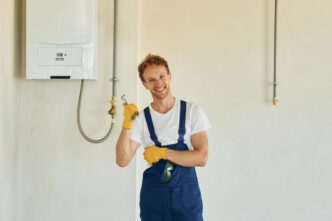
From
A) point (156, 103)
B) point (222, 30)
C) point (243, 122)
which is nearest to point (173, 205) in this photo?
point (156, 103)

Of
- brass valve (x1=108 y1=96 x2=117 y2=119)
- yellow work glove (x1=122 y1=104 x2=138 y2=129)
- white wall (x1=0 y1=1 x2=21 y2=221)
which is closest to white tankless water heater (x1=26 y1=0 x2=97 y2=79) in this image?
white wall (x1=0 y1=1 x2=21 y2=221)

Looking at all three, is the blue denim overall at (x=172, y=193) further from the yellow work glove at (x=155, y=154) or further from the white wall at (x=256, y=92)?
the white wall at (x=256, y=92)

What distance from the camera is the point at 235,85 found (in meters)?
2.38

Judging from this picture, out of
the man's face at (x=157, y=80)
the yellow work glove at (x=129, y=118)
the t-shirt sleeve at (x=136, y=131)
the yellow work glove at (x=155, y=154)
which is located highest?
the man's face at (x=157, y=80)

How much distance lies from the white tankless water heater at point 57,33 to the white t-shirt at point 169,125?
586mm

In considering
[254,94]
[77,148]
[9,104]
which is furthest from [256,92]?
[9,104]

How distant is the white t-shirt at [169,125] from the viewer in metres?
1.63

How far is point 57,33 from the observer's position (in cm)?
203

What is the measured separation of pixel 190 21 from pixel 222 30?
205 millimetres

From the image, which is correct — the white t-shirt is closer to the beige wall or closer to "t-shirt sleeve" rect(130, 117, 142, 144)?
"t-shirt sleeve" rect(130, 117, 142, 144)

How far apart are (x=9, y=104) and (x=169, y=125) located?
38.3 inches

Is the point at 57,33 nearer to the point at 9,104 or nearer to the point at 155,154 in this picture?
the point at 9,104

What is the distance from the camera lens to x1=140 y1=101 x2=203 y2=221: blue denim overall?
158cm

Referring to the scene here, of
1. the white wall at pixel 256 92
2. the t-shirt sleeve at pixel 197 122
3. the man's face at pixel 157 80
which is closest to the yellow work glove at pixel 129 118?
the man's face at pixel 157 80
